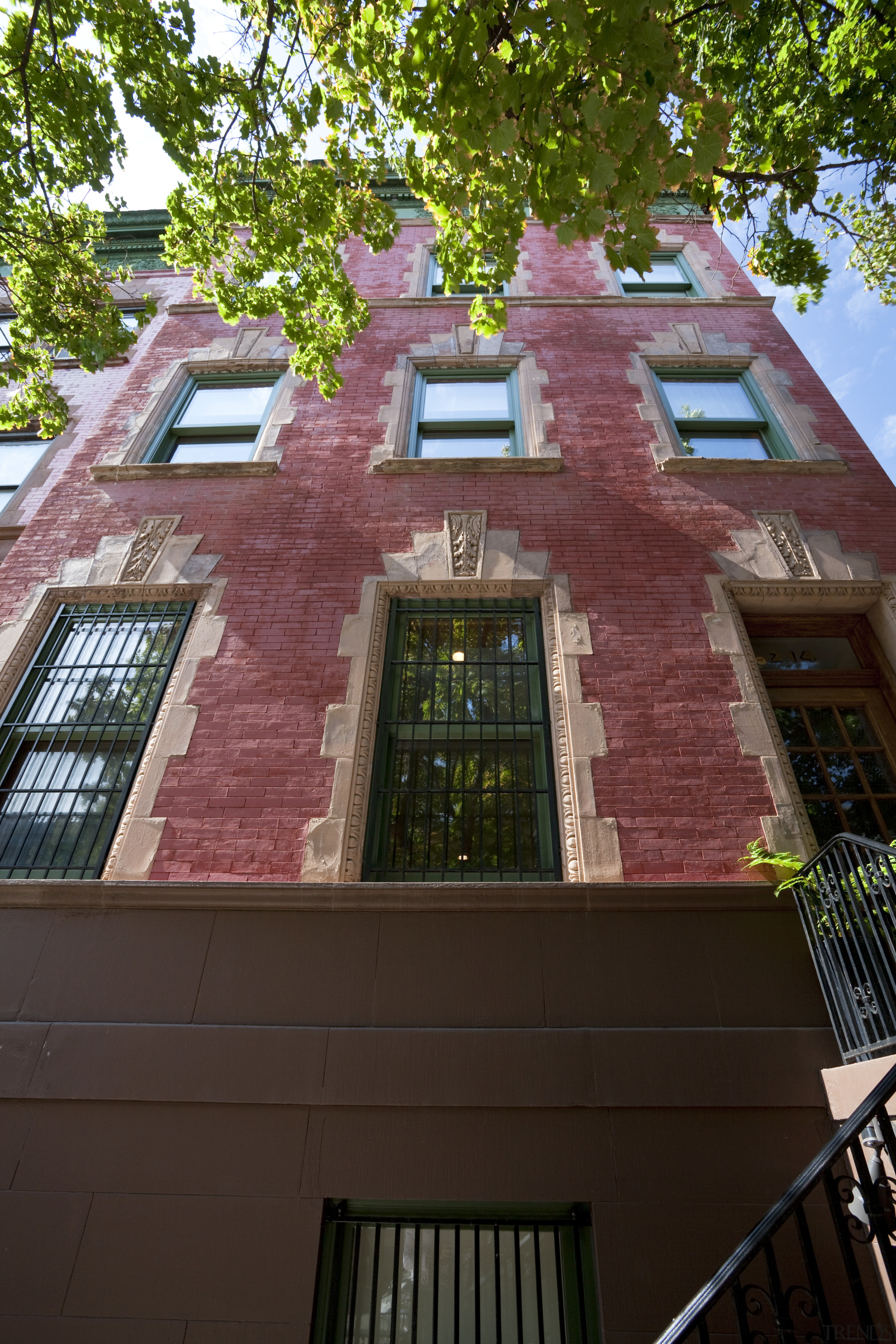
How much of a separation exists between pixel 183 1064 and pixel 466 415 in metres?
7.86

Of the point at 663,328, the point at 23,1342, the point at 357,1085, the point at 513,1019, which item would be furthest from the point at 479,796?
the point at 663,328

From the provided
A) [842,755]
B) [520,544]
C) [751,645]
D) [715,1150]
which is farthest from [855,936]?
[520,544]

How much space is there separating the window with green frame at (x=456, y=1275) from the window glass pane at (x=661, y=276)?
12.2 meters

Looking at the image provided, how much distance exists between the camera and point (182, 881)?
5.10 m

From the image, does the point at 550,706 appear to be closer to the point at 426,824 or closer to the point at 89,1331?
the point at 426,824

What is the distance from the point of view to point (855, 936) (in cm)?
406

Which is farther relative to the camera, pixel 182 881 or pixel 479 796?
pixel 479 796

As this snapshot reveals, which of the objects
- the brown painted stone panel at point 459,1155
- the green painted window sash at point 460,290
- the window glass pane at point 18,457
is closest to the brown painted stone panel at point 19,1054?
the brown painted stone panel at point 459,1155

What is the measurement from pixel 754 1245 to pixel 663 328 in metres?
10.6

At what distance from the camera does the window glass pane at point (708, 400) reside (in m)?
8.95

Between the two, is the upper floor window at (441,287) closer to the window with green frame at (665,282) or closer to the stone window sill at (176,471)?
the window with green frame at (665,282)

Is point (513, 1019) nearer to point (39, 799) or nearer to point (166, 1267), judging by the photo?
point (166, 1267)

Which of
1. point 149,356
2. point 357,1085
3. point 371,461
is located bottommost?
point 357,1085

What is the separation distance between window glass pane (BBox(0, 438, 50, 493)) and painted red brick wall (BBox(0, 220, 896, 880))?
0.71 meters
